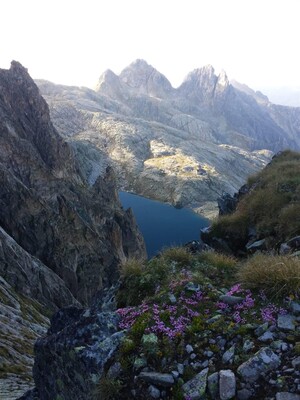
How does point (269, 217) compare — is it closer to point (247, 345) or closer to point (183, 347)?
point (247, 345)

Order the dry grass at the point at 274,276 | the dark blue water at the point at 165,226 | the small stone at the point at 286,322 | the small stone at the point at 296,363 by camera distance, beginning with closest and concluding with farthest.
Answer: the small stone at the point at 296,363, the small stone at the point at 286,322, the dry grass at the point at 274,276, the dark blue water at the point at 165,226

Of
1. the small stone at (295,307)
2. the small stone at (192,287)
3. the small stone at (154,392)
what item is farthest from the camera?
the small stone at (192,287)

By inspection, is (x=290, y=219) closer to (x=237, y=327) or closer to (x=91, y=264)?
(x=237, y=327)

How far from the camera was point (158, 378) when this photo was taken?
860 centimetres

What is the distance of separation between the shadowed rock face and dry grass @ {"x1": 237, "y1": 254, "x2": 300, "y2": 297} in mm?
44001

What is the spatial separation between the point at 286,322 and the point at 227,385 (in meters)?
2.60

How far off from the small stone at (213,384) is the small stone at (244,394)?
512mm

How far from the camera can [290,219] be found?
21047 millimetres

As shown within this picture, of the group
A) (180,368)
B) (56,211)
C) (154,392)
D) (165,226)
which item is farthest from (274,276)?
(165,226)

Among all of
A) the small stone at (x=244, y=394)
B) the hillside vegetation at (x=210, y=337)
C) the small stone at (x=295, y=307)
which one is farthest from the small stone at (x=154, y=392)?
the small stone at (x=295, y=307)

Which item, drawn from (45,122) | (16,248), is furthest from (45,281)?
(45,122)

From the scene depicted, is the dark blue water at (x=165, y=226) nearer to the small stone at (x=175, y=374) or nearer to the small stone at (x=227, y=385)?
the small stone at (x=175, y=374)

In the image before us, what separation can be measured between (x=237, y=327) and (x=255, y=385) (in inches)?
73.8

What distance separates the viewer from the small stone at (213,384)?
26.4 ft
